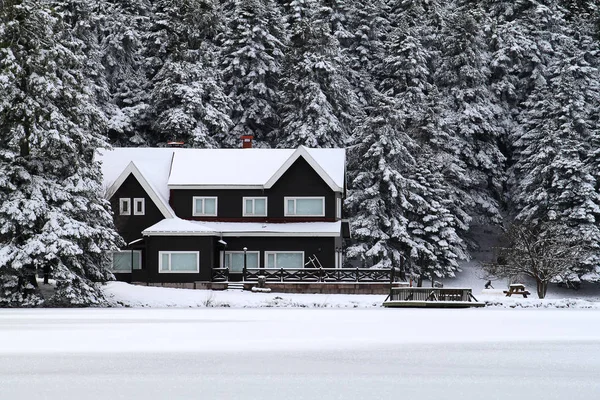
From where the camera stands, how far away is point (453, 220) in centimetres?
6122

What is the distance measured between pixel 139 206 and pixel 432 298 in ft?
58.5

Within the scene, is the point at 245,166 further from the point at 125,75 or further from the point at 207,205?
the point at 125,75

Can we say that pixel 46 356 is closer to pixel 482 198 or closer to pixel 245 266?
pixel 245 266

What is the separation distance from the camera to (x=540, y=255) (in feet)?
157

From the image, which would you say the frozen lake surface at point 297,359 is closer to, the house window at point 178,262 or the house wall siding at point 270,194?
the house window at point 178,262

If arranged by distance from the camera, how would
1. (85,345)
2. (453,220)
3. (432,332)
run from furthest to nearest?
(453,220), (432,332), (85,345)

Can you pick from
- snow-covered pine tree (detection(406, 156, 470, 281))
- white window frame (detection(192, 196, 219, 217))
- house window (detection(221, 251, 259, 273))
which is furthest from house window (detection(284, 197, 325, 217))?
snow-covered pine tree (detection(406, 156, 470, 281))

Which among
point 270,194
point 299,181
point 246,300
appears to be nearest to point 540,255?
point 299,181

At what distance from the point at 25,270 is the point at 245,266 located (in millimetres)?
13273

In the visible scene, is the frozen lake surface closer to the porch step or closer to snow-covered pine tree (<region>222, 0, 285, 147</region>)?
the porch step

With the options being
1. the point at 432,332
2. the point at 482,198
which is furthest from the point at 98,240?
the point at 482,198

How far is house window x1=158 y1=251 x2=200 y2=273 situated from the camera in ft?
160

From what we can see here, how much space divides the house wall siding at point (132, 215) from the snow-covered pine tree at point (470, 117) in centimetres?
2042

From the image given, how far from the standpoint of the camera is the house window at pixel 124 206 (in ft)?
166
